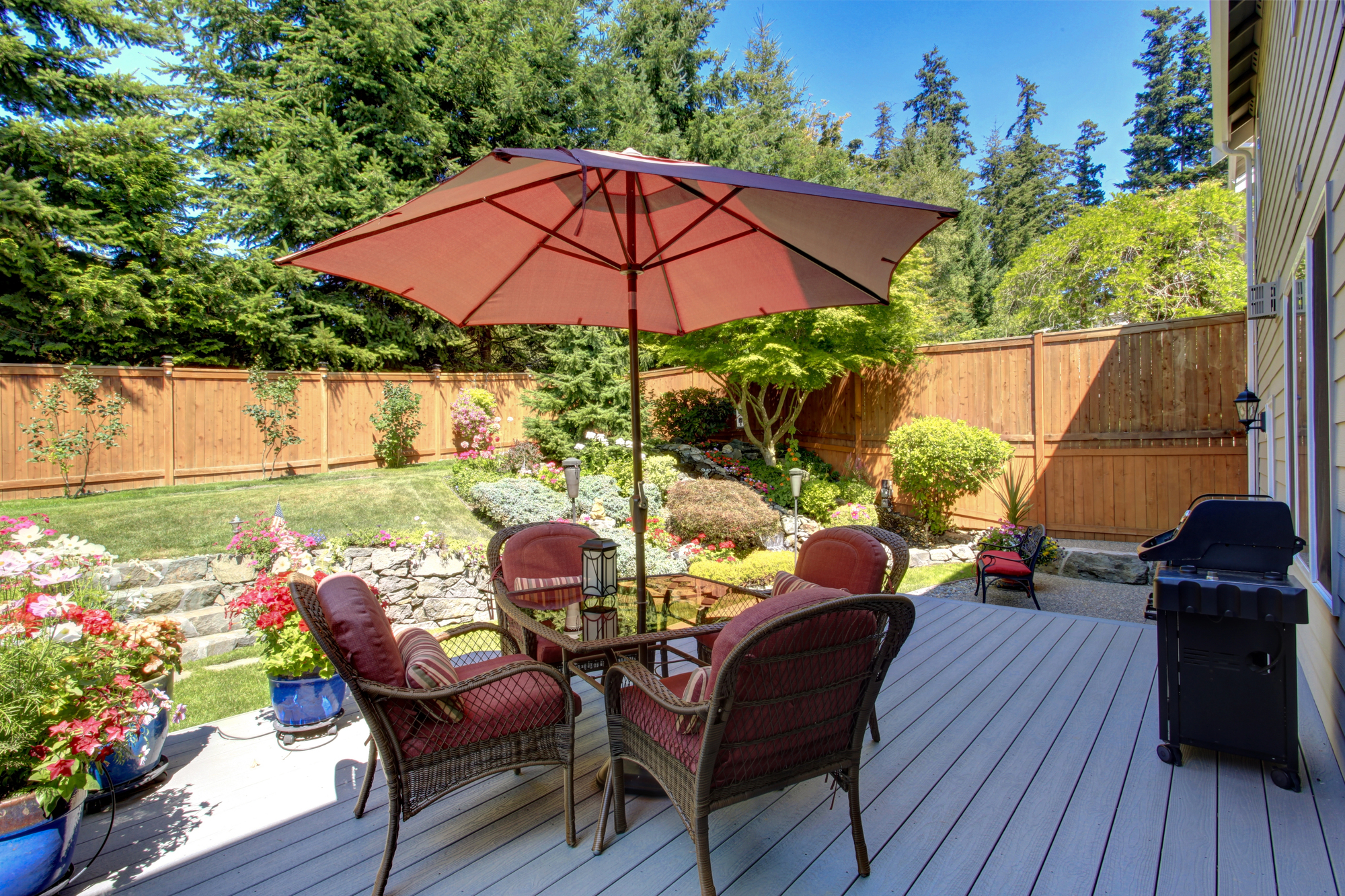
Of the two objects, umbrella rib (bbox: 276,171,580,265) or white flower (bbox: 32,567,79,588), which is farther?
umbrella rib (bbox: 276,171,580,265)

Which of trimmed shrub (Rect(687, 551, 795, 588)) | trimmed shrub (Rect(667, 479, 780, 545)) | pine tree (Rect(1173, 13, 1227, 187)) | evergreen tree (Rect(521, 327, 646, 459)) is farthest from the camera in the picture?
pine tree (Rect(1173, 13, 1227, 187))

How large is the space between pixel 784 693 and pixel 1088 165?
96.3 feet

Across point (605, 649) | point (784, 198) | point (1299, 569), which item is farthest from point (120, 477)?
point (1299, 569)

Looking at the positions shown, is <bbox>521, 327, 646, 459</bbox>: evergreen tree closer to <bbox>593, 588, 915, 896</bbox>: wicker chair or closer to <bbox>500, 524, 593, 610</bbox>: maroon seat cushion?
<bbox>500, 524, 593, 610</bbox>: maroon seat cushion

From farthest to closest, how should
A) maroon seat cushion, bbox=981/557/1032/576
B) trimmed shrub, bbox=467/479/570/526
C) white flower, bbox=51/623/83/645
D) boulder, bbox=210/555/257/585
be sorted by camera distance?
trimmed shrub, bbox=467/479/570/526 → boulder, bbox=210/555/257/585 → maroon seat cushion, bbox=981/557/1032/576 → white flower, bbox=51/623/83/645

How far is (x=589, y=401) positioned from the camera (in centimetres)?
1118

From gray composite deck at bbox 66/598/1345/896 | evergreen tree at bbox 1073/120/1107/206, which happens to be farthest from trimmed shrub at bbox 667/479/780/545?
evergreen tree at bbox 1073/120/1107/206

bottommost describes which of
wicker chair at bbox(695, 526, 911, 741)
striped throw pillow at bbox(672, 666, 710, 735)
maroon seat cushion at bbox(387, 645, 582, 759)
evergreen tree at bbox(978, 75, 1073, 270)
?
maroon seat cushion at bbox(387, 645, 582, 759)

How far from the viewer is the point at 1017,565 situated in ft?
18.8

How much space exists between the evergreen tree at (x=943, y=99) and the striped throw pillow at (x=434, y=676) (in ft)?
90.5

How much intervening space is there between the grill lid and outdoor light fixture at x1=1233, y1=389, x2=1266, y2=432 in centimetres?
325

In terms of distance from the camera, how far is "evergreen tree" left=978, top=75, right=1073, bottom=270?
2211 centimetres

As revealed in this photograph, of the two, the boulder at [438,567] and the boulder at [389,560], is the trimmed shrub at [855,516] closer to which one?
the boulder at [438,567]

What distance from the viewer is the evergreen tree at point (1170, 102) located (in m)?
22.0
